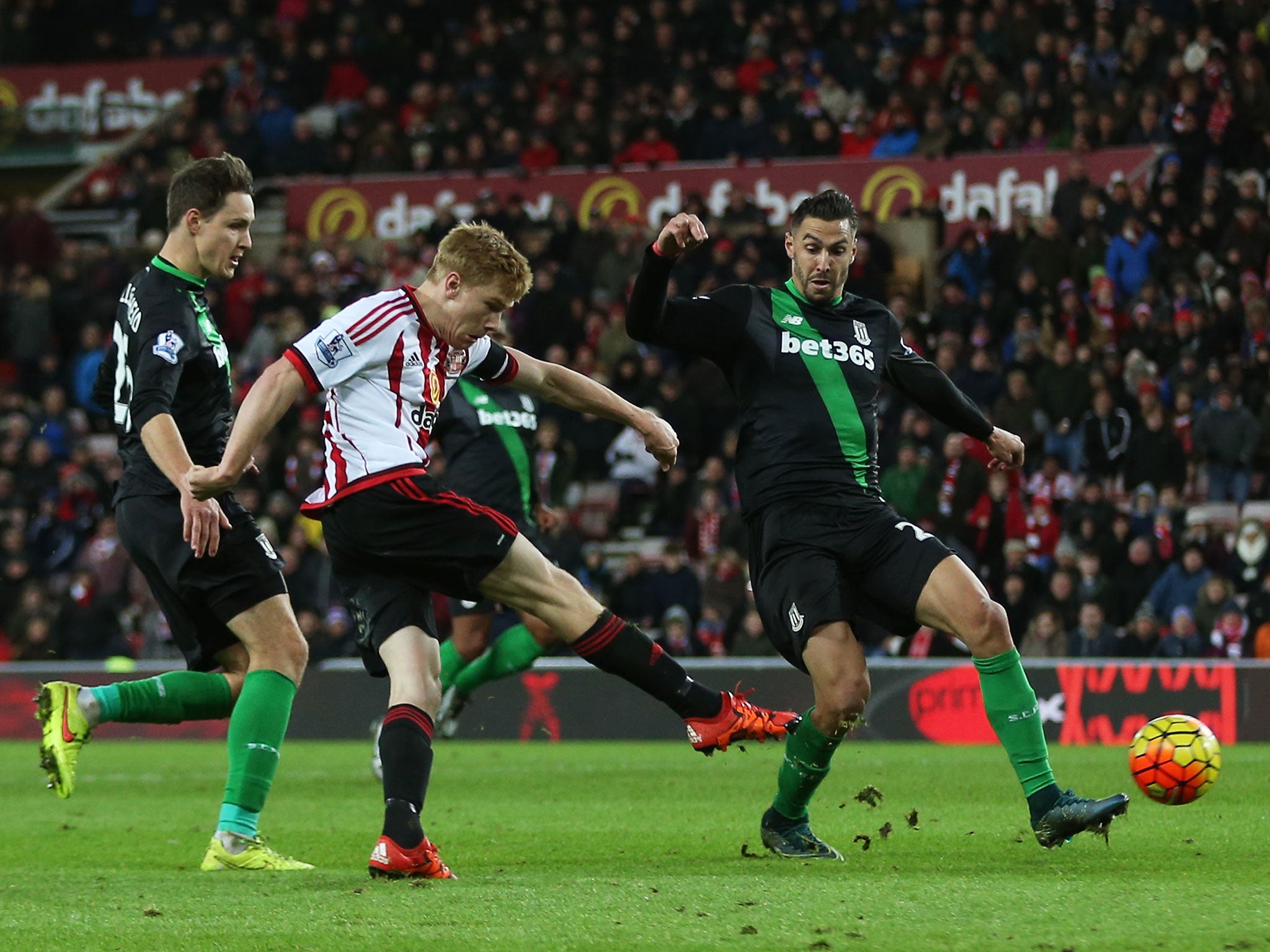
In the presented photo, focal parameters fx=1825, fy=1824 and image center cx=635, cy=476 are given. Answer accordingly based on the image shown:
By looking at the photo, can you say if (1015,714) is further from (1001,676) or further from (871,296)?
(871,296)

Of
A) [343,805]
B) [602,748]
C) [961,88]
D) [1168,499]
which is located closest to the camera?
[343,805]

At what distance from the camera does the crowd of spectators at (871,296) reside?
611 inches

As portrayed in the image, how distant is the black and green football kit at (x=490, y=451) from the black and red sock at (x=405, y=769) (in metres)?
4.50

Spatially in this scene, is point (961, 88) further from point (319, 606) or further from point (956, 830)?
point (956, 830)

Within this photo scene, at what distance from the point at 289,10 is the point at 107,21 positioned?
3623 mm

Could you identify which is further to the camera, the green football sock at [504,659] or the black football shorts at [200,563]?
the green football sock at [504,659]

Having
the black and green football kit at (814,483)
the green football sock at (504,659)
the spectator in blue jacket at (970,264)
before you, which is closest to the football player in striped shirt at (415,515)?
the black and green football kit at (814,483)

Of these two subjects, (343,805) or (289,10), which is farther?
(289,10)

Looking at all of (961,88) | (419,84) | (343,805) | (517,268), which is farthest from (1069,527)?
(419,84)

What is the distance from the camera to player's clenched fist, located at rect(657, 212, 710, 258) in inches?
235

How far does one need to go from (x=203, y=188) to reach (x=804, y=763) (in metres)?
2.95

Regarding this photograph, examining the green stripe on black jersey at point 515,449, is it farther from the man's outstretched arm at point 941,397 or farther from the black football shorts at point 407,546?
the black football shorts at point 407,546

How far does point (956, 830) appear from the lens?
23.5ft

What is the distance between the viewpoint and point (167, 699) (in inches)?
262
